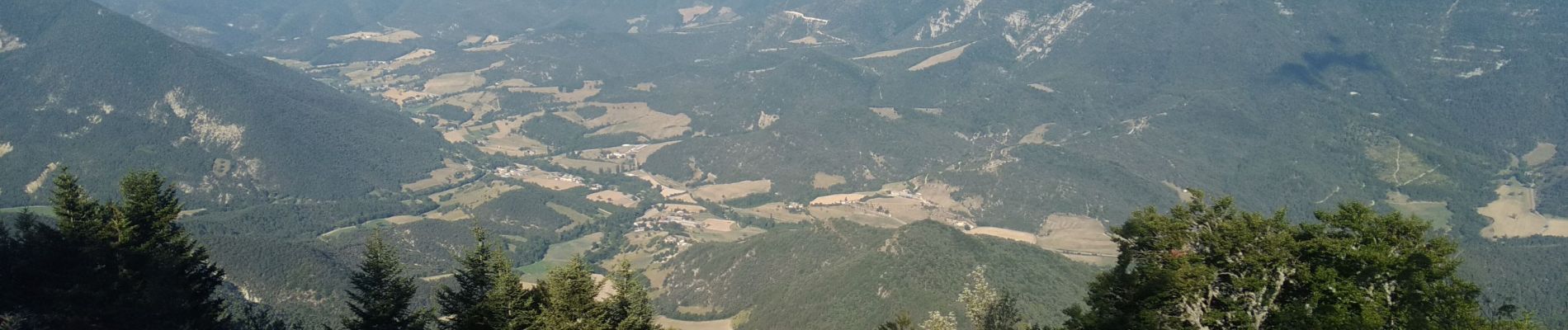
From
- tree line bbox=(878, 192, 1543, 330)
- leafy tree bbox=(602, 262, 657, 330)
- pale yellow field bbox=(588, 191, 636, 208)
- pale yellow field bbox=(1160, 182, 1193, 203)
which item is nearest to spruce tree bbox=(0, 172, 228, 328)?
leafy tree bbox=(602, 262, 657, 330)

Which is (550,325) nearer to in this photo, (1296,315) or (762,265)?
(1296,315)

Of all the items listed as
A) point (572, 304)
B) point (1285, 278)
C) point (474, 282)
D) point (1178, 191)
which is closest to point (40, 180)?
point (474, 282)

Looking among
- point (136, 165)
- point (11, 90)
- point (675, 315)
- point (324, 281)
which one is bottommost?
point (675, 315)

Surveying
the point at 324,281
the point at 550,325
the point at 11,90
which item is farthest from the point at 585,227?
the point at 550,325

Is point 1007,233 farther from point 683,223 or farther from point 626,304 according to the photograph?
point 626,304

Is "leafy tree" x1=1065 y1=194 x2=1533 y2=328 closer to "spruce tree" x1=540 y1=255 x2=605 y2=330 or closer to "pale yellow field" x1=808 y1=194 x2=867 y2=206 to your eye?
"spruce tree" x1=540 y1=255 x2=605 y2=330

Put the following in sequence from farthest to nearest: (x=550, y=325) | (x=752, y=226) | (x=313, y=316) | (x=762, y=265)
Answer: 1. (x=752, y=226)
2. (x=762, y=265)
3. (x=313, y=316)
4. (x=550, y=325)

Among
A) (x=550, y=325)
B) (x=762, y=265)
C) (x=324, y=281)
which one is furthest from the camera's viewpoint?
(x=762, y=265)
